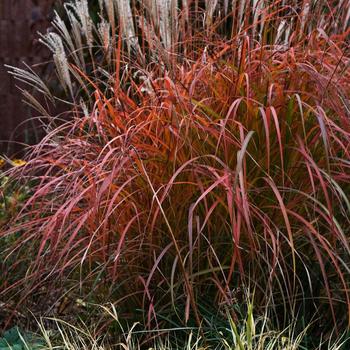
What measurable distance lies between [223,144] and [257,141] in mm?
174

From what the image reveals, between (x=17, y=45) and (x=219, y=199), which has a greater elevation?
(x=219, y=199)

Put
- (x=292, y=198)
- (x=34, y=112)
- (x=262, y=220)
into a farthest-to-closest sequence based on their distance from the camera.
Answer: (x=34, y=112), (x=292, y=198), (x=262, y=220)

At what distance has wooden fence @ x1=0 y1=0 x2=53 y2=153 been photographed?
697 centimetres

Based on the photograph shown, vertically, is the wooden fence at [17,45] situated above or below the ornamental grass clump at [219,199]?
below

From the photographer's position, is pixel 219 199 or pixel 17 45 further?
pixel 17 45

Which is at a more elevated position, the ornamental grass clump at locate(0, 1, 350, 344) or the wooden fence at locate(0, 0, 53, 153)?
the ornamental grass clump at locate(0, 1, 350, 344)

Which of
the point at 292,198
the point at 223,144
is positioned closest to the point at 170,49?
the point at 223,144

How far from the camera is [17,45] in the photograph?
7.04m

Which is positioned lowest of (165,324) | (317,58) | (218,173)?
(165,324)

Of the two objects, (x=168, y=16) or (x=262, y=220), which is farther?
(x=168, y=16)

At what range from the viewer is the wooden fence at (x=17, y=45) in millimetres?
6973

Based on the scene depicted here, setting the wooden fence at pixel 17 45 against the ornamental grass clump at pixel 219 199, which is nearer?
Result: the ornamental grass clump at pixel 219 199

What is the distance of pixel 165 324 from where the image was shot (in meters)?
3.52

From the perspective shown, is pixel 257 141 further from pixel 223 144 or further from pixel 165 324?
pixel 165 324
